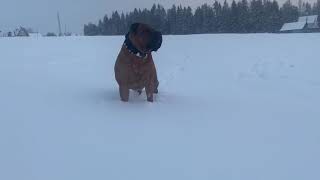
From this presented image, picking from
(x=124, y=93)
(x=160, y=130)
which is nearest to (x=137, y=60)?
(x=124, y=93)

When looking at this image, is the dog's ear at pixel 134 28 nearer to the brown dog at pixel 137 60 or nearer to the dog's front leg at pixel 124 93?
the brown dog at pixel 137 60

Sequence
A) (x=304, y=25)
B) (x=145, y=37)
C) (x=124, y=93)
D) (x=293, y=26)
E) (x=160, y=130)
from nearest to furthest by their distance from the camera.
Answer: (x=160, y=130)
(x=145, y=37)
(x=124, y=93)
(x=293, y=26)
(x=304, y=25)

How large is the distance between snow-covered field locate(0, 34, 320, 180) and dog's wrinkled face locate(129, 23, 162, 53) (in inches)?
23.9

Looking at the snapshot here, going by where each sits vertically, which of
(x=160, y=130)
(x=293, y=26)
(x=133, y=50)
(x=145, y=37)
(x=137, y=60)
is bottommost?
(x=293, y=26)

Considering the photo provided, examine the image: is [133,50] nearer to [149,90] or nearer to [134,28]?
[134,28]

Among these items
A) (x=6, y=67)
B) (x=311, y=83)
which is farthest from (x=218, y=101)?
(x=6, y=67)

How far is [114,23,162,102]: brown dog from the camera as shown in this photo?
4.55 m

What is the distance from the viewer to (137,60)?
467 cm

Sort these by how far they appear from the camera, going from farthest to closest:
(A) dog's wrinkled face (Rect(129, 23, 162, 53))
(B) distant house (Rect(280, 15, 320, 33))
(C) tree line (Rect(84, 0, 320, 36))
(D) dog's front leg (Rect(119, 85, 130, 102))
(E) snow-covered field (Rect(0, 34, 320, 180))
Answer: (B) distant house (Rect(280, 15, 320, 33)) → (C) tree line (Rect(84, 0, 320, 36)) → (D) dog's front leg (Rect(119, 85, 130, 102)) → (A) dog's wrinkled face (Rect(129, 23, 162, 53)) → (E) snow-covered field (Rect(0, 34, 320, 180))

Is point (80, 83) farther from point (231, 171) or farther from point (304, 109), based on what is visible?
point (231, 171)

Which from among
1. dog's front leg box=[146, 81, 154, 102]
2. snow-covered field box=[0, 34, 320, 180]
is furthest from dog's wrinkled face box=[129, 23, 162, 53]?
snow-covered field box=[0, 34, 320, 180]

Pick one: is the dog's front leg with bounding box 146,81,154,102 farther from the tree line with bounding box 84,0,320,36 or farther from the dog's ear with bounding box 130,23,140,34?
the tree line with bounding box 84,0,320,36

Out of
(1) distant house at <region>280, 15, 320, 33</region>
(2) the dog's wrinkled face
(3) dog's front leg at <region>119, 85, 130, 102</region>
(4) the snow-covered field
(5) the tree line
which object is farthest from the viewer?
(1) distant house at <region>280, 15, 320, 33</region>

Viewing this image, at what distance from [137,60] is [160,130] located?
1.38 m
